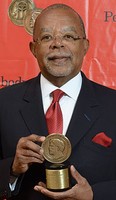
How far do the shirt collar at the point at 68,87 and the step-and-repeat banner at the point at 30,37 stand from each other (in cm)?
41

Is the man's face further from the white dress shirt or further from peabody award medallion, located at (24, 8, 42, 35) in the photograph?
peabody award medallion, located at (24, 8, 42, 35)

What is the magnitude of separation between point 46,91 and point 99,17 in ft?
1.79

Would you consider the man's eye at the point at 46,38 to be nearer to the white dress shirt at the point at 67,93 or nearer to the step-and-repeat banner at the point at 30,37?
the white dress shirt at the point at 67,93

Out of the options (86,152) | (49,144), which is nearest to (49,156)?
(49,144)

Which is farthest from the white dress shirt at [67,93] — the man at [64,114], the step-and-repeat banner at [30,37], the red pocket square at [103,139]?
the step-and-repeat banner at [30,37]

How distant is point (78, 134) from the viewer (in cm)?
115

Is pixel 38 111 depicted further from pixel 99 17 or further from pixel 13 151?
pixel 99 17

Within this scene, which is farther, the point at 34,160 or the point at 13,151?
the point at 13,151

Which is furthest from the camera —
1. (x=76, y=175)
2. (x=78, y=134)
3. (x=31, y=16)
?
(x=31, y=16)

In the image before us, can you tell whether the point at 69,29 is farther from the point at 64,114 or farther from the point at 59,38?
the point at 64,114

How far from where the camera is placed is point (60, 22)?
3.99 ft

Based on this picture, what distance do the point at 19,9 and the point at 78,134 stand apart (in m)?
0.72

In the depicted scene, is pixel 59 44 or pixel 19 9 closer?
pixel 59 44

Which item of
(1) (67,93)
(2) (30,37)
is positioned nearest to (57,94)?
(1) (67,93)
